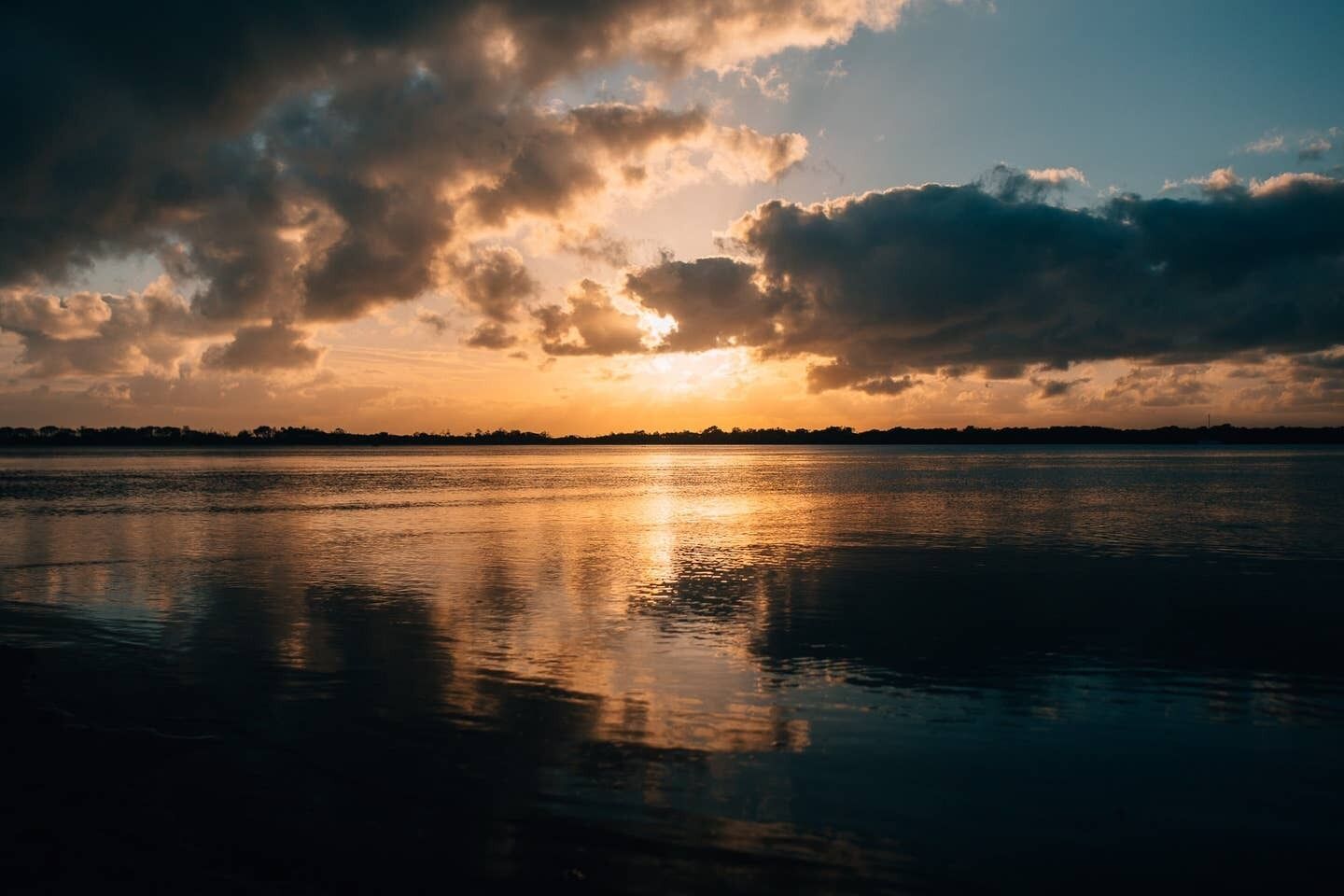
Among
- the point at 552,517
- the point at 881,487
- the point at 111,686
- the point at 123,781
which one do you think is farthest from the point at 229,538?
the point at 881,487

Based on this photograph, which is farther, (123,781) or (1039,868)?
(123,781)

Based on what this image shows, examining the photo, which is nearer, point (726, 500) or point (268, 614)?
point (268, 614)

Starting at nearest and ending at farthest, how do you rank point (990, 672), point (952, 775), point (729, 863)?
point (729, 863) → point (952, 775) → point (990, 672)

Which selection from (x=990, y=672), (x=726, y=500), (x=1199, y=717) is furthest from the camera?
(x=726, y=500)

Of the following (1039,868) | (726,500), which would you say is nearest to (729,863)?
(1039,868)

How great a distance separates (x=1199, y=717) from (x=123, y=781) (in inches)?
656

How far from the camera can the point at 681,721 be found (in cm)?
1427

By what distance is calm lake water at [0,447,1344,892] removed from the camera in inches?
374

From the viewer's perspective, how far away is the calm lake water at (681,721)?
9492mm

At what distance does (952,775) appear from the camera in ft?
39.3

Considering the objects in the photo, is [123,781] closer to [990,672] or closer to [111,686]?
[111,686]

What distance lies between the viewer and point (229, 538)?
4172cm

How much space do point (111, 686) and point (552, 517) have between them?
39.4m

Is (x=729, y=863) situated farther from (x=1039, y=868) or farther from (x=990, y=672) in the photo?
(x=990, y=672)
